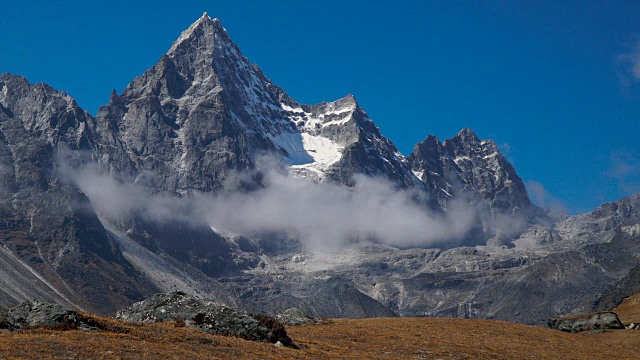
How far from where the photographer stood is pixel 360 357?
1729 inches

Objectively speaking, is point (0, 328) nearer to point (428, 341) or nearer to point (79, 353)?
point (79, 353)

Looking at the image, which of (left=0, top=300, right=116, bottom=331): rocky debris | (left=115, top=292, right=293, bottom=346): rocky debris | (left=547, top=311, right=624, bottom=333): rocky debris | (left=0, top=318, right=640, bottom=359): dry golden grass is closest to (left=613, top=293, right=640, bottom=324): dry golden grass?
(left=547, top=311, right=624, bottom=333): rocky debris

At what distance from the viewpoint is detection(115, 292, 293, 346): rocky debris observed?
45375 mm

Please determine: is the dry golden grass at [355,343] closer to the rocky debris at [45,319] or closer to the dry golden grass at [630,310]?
the rocky debris at [45,319]

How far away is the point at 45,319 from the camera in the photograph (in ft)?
131

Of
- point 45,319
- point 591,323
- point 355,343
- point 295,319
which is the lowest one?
point 45,319

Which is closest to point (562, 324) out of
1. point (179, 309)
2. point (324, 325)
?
point (324, 325)

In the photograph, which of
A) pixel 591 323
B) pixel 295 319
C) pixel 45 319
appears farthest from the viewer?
pixel 591 323

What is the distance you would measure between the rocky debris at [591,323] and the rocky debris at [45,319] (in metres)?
51.3

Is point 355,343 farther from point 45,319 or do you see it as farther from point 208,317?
point 45,319

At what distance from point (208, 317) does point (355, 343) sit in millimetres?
11485

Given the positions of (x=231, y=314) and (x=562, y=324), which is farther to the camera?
(x=562, y=324)

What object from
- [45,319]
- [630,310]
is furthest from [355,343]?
[630,310]

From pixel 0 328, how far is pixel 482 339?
3653 cm
